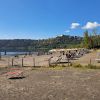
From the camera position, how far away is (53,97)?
14.4 meters

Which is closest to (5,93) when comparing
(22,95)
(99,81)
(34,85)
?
(22,95)

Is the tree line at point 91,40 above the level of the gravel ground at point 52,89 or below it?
above

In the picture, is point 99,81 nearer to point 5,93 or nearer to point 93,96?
point 93,96

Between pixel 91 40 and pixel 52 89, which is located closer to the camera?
pixel 52 89

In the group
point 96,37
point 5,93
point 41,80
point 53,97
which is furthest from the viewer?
point 96,37

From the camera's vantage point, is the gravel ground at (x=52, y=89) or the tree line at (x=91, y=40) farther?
the tree line at (x=91, y=40)

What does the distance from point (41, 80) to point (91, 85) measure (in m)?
4.30

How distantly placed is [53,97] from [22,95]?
1845 millimetres

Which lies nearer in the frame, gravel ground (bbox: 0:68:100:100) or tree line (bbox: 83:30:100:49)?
gravel ground (bbox: 0:68:100:100)

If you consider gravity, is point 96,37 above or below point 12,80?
above

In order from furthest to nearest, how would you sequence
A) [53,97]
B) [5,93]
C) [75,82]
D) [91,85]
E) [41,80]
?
[41,80] < [75,82] < [91,85] < [5,93] < [53,97]

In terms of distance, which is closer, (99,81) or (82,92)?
(82,92)

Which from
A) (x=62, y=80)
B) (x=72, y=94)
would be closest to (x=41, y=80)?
(x=62, y=80)

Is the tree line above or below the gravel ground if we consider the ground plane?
above
